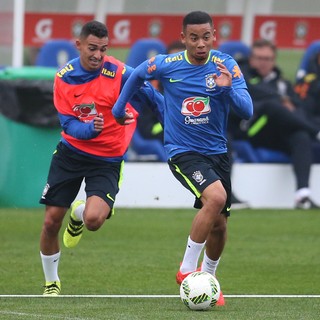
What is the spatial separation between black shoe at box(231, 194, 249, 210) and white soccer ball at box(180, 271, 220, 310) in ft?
24.5

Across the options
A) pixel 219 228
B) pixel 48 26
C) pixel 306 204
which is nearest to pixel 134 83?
pixel 219 228

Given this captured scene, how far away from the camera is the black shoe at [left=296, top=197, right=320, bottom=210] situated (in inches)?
648

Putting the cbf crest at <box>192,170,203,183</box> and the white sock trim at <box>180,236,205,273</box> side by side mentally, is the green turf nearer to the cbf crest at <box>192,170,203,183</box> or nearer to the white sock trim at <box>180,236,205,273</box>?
the white sock trim at <box>180,236,205,273</box>

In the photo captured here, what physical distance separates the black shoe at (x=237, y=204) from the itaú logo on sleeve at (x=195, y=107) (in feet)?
23.0

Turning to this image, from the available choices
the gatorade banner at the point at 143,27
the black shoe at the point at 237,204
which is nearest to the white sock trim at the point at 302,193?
the black shoe at the point at 237,204

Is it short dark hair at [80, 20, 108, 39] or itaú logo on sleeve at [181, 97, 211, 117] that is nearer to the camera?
itaú logo on sleeve at [181, 97, 211, 117]

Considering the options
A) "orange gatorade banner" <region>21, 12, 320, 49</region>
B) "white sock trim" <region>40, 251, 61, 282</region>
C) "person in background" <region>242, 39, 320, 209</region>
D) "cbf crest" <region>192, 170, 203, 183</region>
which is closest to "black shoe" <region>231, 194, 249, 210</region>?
"person in background" <region>242, 39, 320, 209</region>

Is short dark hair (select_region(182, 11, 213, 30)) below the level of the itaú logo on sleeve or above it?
above

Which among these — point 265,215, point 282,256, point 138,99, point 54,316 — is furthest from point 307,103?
point 54,316

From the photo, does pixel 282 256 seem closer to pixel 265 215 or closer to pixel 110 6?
pixel 265 215

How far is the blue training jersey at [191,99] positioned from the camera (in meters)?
9.51

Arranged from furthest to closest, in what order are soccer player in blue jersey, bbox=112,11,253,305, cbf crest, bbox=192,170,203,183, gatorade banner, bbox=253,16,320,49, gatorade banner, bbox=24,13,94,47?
gatorade banner, bbox=253,16,320,49 < gatorade banner, bbox=24,13,94,47 < soccer player in blue jersey, bbox=112,11,253,305 < cbf crest, bbox=192,170,203,183

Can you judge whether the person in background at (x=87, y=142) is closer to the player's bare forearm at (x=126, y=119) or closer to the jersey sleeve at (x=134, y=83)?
the player's bare forearm at (x=126, y=119)

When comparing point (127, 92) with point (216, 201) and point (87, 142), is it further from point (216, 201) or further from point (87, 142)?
point (216, 201)
